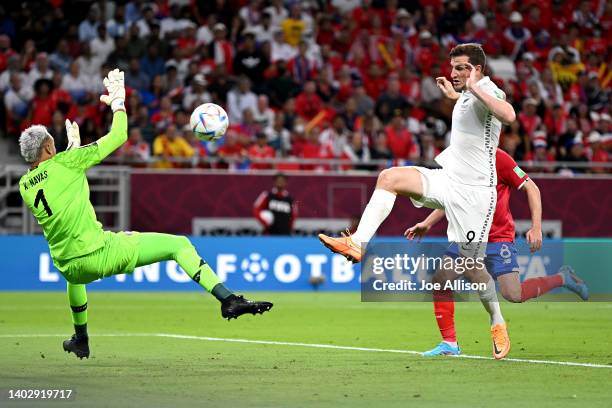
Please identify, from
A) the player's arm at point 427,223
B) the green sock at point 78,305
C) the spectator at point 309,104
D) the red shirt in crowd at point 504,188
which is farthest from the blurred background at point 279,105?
the green sock at point 78,305

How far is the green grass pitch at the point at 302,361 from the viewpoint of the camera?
834 centimetres

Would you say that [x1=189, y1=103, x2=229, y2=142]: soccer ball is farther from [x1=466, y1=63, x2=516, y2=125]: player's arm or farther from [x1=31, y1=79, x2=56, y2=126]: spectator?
[x1=31, y1=79, x2=56, y2=126]: spectator

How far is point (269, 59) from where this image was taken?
84.1 ft

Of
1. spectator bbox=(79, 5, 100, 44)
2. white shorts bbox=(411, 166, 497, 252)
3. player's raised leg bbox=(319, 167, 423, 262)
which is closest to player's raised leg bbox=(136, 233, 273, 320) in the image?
player's raised leg bbox=(319, 167, 423, 262)

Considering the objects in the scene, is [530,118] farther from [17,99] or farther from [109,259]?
[109,259]

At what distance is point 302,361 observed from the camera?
35.4ft

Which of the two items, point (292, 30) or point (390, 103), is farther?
point (292, 30)

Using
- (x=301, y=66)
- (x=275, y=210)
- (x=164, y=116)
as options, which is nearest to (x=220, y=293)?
(x=275, y=210)

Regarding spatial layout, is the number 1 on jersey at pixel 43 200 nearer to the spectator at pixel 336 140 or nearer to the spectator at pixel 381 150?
the spectator at pixel 336 140

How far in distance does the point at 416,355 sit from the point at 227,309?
2313mm

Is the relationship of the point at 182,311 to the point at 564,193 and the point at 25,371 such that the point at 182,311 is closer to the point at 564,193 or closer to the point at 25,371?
the point at 25,371

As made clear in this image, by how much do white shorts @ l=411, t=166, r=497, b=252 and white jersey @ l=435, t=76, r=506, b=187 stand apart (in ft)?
0.26

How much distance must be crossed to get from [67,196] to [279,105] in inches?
598

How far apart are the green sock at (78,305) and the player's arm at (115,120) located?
1.28 meters
